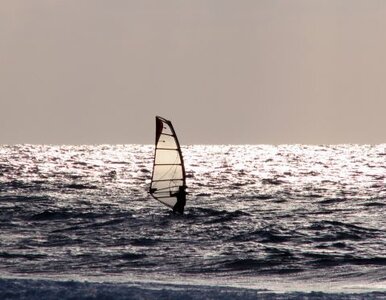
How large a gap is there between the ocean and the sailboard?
0.57 m

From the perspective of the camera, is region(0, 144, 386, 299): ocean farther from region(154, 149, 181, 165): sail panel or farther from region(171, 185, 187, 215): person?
region(154, 149, 181, 165): sail panel

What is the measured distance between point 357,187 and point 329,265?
28.5 meters

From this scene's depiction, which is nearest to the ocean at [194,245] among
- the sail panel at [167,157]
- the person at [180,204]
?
the person at [180,204]

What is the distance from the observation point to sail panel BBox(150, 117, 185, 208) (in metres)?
31.4

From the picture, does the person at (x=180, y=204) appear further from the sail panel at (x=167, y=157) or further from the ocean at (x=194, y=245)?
the sail panel at (x=167, y=157)

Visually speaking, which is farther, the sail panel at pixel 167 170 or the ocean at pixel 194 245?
the sail panel at pixel 167 170

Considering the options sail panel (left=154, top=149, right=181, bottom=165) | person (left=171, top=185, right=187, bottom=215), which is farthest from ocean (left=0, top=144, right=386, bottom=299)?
sail panel (left=154, top=149, right=181, bottom=165)

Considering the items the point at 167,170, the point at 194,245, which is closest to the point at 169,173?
the point at 167,170

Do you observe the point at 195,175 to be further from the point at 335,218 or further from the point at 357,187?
the point at 335,218

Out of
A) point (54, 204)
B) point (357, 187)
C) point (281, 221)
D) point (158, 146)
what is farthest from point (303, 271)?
point (357, 187)

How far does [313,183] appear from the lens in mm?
52969

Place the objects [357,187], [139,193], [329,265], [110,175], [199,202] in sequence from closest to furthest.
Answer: [329,265]
[199,202]
[139,193]
[357,187]
[110,175]

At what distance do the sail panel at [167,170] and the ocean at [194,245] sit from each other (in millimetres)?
676

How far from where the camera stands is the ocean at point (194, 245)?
1395 centimetres
